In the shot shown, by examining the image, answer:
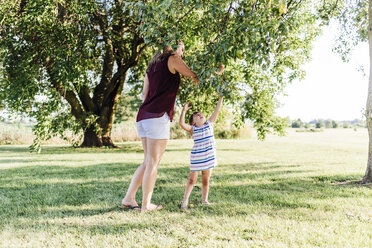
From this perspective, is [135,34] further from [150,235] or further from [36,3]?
[150,235]

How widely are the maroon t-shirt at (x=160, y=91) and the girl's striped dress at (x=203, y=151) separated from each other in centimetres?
65

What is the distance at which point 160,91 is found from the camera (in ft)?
12.5

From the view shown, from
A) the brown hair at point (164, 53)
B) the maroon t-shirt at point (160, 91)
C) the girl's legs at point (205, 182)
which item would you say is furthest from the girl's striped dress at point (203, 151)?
the brown hair at point (164, 53)

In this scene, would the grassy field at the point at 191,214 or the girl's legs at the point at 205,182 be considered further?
the girl's legs at the point at 205,182

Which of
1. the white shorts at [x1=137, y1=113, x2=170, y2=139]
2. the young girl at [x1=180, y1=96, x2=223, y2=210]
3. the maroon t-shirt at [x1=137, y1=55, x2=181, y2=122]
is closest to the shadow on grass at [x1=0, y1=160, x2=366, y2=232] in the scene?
the young girl at [x1=180, y1=96, x2=223, y2=210]

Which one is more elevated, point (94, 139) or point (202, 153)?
point (202, 153)

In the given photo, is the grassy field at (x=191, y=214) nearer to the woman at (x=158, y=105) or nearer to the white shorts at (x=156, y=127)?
the woman at (x=158, y=105)

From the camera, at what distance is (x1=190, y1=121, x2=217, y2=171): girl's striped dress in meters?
4.18

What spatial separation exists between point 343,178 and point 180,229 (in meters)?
4.89

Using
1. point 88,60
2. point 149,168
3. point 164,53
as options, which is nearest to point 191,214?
point 149,168

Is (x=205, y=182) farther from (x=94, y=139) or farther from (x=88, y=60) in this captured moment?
(x=94, y=139)

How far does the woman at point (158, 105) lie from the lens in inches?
148

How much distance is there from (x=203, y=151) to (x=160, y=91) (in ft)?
3.42

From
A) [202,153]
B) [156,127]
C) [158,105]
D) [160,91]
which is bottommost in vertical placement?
[202,153]
